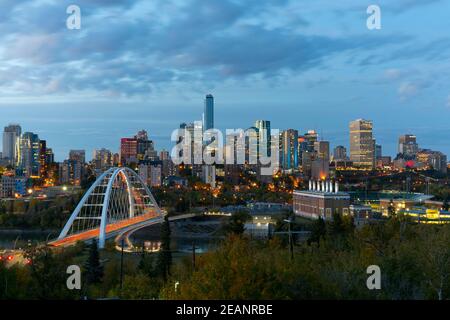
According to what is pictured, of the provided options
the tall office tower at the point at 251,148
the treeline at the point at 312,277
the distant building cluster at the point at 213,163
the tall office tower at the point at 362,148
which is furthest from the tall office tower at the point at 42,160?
the treeline at the point at 312,277

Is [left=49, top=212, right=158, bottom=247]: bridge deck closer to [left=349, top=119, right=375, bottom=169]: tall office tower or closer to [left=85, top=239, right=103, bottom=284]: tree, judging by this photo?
[left=85, top=239, right=103, bottom=284]: tree

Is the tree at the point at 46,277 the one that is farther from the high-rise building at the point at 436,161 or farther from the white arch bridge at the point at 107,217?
the high-rise building at the point at 436,161

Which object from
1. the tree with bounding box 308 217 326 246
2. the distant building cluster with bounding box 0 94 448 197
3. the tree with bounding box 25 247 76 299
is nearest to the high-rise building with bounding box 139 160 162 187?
the distant building cluster with bounding box 0 94 448 197

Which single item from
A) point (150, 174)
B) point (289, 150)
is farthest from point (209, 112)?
point (150, 174)

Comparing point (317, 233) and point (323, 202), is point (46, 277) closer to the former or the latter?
point (317, 233)

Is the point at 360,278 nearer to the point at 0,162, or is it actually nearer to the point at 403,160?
the point at 0,162

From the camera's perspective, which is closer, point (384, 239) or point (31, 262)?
point (31, 262)
